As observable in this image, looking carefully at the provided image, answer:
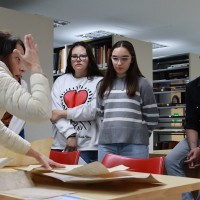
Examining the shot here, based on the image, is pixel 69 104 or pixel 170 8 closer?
pixel 69 104

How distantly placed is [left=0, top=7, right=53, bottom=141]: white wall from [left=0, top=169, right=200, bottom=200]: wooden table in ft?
11.2

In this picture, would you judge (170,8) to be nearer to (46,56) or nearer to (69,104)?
(46,56)

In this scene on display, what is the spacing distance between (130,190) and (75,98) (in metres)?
1.90

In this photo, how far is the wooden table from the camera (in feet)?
3.44

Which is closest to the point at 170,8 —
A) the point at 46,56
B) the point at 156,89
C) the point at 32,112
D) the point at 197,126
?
the point at 156,89

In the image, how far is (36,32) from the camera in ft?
15.8

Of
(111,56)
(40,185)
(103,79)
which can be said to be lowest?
(40,185)

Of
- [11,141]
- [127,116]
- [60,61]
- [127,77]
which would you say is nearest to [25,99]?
[11,141]

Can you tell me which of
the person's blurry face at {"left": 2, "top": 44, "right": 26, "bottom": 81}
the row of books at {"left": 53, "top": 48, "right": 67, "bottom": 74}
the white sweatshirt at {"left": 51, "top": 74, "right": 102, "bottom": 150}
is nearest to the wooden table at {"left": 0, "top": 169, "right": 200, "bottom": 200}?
the person's blurry face at {"left": 2, "top": 44, "right": 26, "bottom": 81}

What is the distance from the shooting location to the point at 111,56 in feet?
9.17

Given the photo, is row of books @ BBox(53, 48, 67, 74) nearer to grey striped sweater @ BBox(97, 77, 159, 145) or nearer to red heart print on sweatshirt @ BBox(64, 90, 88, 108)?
red heart print on sweatshirt @ BBox(64, 90, 88, 108)

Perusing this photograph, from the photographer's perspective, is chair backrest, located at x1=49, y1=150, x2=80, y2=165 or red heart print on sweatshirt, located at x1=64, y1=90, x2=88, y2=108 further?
red heart print on sweatshirt, located at x1=64, y1=90, x2=88, y2=108

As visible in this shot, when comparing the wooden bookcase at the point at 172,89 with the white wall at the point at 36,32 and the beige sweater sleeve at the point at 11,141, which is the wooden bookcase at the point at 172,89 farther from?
the beige sweater sleeve at the point at 11,141

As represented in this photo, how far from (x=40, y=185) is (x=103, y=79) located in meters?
1.66
